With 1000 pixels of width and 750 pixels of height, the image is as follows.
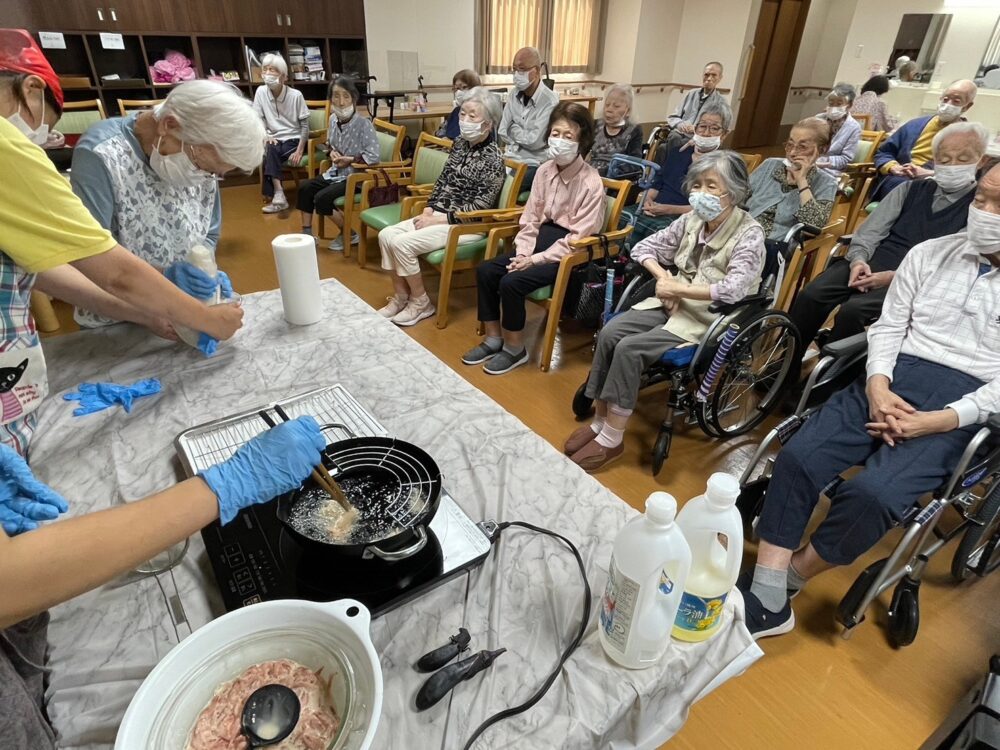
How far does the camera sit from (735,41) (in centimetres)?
696

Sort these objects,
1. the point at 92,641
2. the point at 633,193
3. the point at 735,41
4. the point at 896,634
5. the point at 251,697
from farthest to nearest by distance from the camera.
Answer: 1. the point at 735,41
2. the point at 633,193
3. the point at 896,634
4. the point at 92,641
5. the point at 251,697

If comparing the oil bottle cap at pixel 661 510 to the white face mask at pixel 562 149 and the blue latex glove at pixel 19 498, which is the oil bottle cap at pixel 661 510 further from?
the white face mask at pixel 562 149

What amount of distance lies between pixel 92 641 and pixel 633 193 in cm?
396

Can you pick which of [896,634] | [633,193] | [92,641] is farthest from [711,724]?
[633,193]

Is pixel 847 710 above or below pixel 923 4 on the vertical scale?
below

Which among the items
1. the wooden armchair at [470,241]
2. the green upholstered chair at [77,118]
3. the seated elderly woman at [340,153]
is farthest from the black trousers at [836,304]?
the green upholstered chair at [77,118]

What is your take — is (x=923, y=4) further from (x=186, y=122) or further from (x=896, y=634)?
(x=186, y=122)

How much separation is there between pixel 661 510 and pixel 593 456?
1574mm

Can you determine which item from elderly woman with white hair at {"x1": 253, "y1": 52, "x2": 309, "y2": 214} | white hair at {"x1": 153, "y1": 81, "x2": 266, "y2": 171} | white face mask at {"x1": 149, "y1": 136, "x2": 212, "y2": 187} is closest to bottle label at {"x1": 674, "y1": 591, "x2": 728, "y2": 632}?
white hair at {"x1": 153, "y1": 81, "x2": 266, "y2": 171}

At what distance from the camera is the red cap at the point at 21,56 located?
136 cm

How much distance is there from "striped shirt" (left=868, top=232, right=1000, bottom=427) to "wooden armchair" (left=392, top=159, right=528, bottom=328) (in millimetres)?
1911

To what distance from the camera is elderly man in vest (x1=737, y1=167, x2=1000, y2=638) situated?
150 centimetres

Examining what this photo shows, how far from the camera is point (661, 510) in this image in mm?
650

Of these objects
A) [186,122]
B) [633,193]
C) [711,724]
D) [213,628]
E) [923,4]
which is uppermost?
[923,4]
